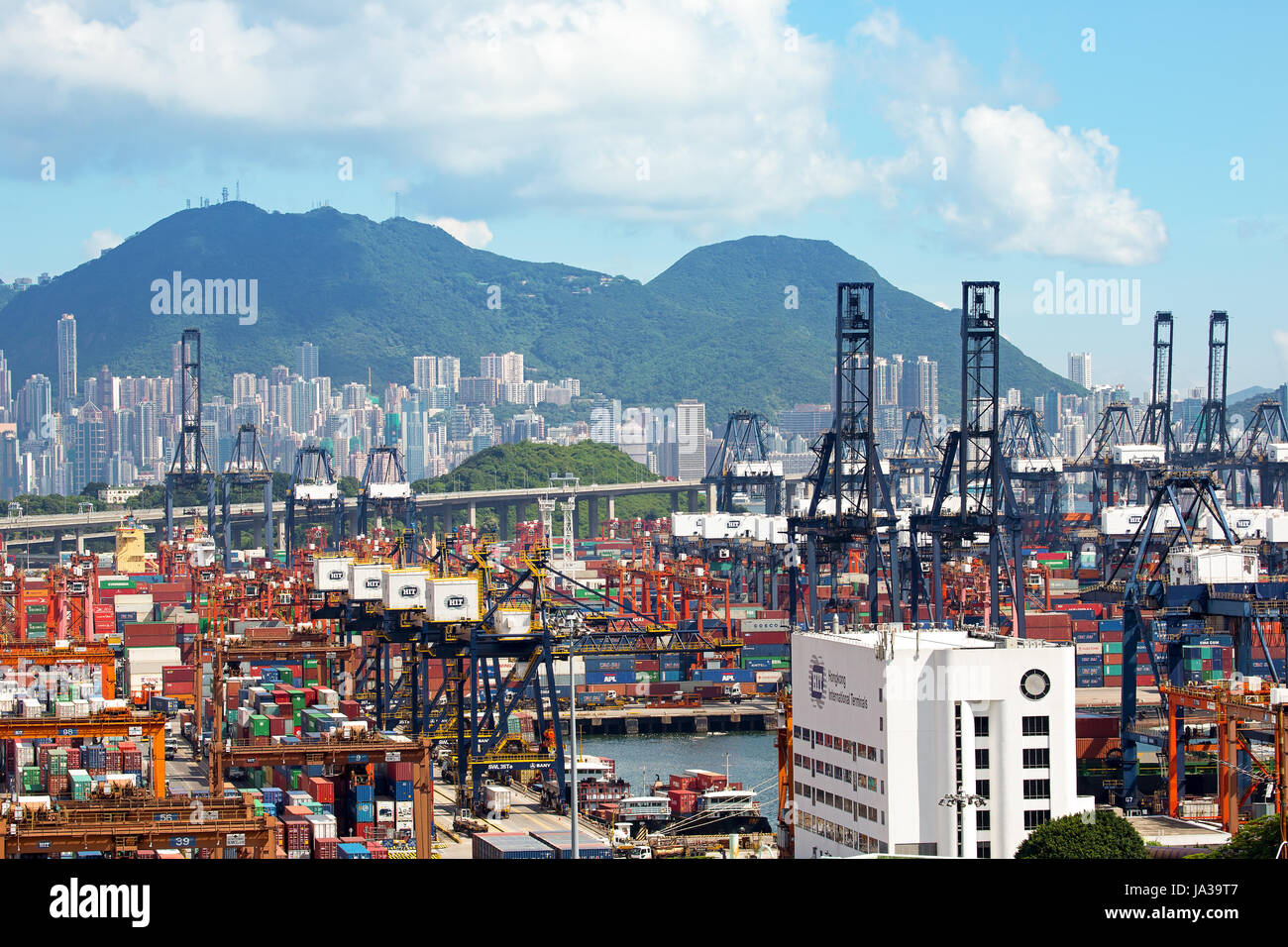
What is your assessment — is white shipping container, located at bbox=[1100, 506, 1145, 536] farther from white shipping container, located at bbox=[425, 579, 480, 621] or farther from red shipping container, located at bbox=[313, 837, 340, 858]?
red shipping container, located at bbox=[313, 837, 340, 858]

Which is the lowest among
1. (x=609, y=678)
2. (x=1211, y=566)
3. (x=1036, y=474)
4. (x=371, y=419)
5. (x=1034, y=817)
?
(x=609, y=678)

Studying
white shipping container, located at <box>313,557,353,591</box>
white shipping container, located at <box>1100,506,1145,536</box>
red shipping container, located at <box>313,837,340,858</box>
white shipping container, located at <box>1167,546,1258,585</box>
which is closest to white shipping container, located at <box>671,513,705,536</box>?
white shipping container, located at <box>1100,506,1145,536</box>

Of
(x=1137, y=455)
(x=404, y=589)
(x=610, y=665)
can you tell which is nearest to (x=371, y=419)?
(x=1137, y=455)

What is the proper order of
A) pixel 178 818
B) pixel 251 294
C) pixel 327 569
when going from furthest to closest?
pixel 251 294 → pixel 327 569 → pixel 178 818

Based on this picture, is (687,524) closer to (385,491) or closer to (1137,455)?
(385,491)

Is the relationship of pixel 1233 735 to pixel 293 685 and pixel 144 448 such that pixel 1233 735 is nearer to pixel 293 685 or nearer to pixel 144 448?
pixel 293 685
